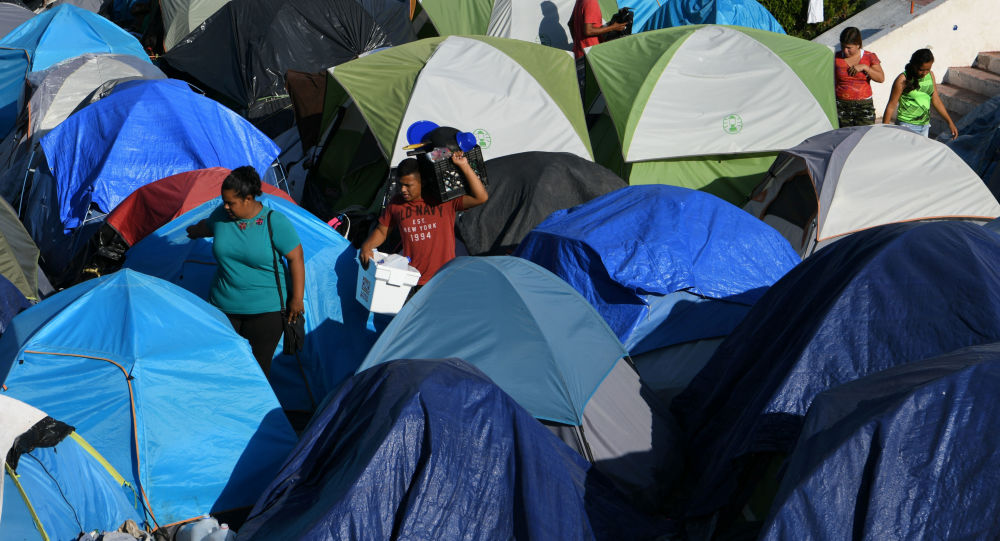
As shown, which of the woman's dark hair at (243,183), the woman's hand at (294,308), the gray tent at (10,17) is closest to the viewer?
the woman's dark hair at (243,183)

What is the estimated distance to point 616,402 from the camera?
4965 millimetres

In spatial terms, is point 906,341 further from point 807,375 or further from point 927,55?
point 927,55

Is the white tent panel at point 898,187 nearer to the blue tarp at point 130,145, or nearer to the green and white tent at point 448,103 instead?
the green and white tent at point 448,103

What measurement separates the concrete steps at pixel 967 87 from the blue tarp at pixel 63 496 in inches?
387

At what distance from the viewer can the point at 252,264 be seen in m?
5.33

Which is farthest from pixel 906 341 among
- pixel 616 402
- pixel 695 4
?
pixel 695 4

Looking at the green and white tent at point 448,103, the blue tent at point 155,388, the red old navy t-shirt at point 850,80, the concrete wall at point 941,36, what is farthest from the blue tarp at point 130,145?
the concrete wall at point 941,36

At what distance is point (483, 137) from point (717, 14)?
465 centimetres

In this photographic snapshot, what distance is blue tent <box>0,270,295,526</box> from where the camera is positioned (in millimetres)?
4738

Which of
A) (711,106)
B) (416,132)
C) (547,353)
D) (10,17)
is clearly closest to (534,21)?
(711,106)

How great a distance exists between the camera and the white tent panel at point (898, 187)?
7.28 m

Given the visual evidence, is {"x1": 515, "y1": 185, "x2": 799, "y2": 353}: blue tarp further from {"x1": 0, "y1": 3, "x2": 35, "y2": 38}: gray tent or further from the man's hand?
{"x1": 0, "y1": 3, "x2": 35, "y2": 38}: gray tent

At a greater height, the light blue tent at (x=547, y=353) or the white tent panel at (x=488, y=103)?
the white tent panel at (x=488, y=103)

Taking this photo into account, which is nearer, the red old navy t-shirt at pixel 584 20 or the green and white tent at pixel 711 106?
the green and white tent at pixel 711 106
